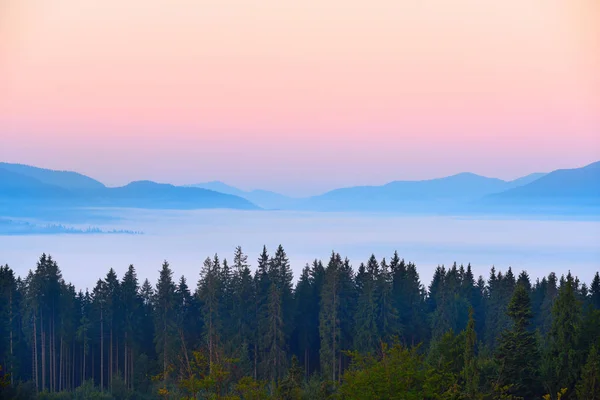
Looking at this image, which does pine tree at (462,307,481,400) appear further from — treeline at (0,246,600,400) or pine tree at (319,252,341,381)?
pine tree at (319,252,341,381)

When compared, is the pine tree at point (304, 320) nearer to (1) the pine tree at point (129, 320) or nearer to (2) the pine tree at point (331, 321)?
(2) the pine tree at point (331, 321)

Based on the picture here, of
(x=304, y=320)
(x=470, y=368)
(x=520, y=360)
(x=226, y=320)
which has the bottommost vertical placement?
(x=304, y=320)

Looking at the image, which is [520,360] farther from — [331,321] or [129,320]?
[129,320]

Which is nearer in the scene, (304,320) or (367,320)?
(367,320)

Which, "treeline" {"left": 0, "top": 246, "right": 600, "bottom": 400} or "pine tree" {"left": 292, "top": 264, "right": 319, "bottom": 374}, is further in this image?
"pine tree" {"left": 292, "top": 264, "right": 319, "bottom": 374}

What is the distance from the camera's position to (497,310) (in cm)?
6138

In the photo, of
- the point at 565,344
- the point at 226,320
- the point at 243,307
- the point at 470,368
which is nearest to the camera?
the point at 470,368

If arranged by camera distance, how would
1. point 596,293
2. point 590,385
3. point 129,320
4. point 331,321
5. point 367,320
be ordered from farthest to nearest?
1. point 596,293
2. point 129,320
3. point 331,321
4. point 367,320
5. point 590,385

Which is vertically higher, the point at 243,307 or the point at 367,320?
the point at 243,307

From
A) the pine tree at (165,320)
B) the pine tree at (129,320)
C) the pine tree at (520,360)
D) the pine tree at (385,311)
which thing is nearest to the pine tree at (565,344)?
the pine tree at (520,360)

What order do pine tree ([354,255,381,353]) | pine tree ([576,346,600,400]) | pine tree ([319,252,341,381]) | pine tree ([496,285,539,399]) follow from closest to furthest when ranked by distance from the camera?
pine tree ([576,346,600,400]), pine tree ([496,285,539,399]), pine tree ([319,252,341,381]), pine tree ([354,255,381,353])

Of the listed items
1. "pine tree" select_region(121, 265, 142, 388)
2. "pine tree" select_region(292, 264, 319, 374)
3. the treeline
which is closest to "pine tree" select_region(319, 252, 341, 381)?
the treeline

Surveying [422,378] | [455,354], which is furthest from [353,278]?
[422,378]

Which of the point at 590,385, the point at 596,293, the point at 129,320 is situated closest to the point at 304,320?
the point at 129,320
